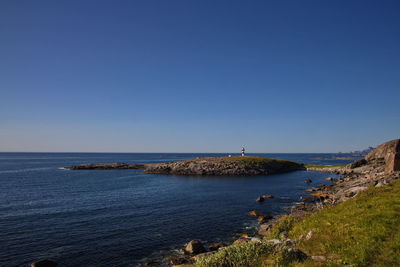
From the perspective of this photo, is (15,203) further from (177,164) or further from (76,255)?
(177,164)

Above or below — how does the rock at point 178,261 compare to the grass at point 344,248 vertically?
below

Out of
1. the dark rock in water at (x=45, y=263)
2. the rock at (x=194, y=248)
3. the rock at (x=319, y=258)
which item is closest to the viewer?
the rock at (x=319, y=258)

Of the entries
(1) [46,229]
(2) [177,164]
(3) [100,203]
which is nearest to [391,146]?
(2) [177,164]

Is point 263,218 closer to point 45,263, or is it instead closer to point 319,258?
point 319,258

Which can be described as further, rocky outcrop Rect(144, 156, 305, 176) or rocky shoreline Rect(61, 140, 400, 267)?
rocky outcrop Rect(144, 156, 305, 176)

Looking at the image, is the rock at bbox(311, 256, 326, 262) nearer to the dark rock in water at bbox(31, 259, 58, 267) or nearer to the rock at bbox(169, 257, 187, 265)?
the rock at bbox(169, 257, 187, 265)

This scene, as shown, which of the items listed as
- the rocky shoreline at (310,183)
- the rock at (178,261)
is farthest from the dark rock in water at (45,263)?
the rock at (178,261)

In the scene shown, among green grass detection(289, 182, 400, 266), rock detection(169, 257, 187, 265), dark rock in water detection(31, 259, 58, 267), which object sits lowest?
dark rock in water detection(31, 259, 58, 267)

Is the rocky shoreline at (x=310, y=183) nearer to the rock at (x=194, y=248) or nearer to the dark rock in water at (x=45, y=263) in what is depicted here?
the rock at (x=194, y=248)

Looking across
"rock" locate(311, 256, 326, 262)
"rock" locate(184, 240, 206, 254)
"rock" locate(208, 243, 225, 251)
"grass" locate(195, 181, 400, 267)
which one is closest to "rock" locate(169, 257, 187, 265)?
"rock" locate(184, 240, 206, 254)

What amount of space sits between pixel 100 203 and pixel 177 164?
62.7m

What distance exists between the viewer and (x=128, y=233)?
2680 centimetres

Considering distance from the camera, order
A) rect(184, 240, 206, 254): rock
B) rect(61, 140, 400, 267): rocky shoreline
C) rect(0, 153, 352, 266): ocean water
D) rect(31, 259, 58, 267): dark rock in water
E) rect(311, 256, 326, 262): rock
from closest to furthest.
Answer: rect(311, 256, 326, 262): rock < rect(31, 259, 58, 267): dark rock in water < rect(61, 140, 400, 267): rocky shoreline < rect(184, 240, 206, 254): rock < rect(0, 153, 352, 266): ocean water

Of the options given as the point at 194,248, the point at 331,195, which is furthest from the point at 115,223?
the point at 331,195
